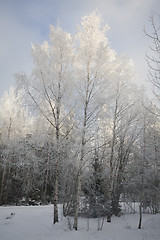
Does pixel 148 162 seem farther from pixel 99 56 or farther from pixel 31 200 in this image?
pixel 31 200

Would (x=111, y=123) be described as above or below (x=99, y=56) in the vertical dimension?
below

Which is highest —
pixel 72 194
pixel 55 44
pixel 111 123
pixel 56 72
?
pixel 55 44

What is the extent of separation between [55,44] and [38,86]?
2236 mm

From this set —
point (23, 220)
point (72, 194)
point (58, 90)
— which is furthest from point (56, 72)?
point (23, 220)

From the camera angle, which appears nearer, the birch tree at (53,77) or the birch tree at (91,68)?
the birch tree at (91,68)

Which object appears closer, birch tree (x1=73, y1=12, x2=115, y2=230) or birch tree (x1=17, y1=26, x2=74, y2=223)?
birch tree (x1=73, y1=12, x2=115, y2=230)

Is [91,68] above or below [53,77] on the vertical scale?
above

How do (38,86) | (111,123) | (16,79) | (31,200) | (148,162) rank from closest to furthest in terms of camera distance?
(16,79) < (38,86) < (148,162) < (111,123) < (31,200)

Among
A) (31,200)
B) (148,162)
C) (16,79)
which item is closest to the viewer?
(16,79)

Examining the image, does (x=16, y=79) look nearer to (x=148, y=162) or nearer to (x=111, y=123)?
(x=111, y=123)

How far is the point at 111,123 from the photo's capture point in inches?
388

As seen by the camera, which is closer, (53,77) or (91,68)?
(91,68)

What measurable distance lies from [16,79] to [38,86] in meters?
1.01

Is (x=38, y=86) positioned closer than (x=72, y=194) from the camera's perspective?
Yes
